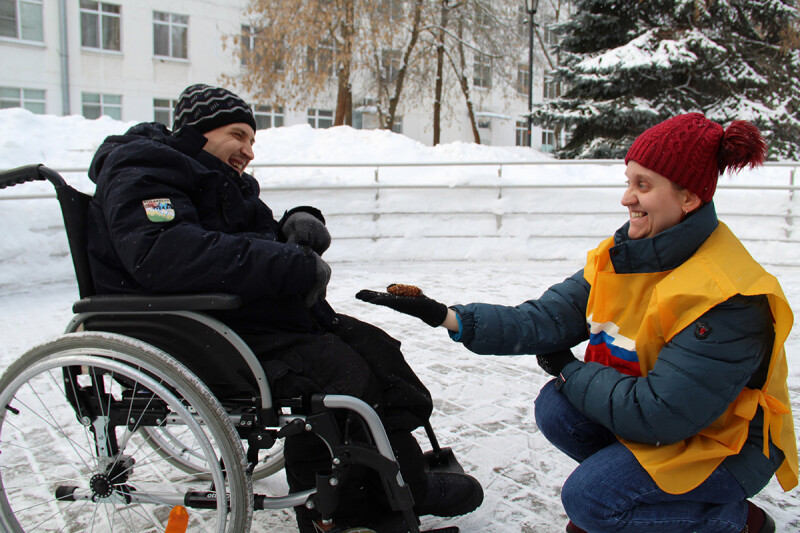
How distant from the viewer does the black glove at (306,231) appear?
2.10 m

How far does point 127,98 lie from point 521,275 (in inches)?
684

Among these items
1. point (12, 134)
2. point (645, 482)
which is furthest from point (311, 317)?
point (12, 134)

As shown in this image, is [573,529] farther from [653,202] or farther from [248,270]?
[248,270]

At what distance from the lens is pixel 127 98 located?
20484 millimetres

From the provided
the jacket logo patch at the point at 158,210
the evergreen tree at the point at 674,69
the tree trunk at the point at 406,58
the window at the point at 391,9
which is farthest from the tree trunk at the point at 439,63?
the jacket logo patch at the point at 158,210

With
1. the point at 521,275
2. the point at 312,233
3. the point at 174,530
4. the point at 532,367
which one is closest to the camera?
the point at 174,530

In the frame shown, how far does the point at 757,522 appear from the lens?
197 cm

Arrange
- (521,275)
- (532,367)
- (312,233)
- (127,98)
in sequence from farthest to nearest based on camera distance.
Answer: (127,98)
(521,275)
(532,367)
(312,233)

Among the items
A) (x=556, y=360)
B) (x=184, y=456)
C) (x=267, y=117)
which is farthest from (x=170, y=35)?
(x=556, y=360)

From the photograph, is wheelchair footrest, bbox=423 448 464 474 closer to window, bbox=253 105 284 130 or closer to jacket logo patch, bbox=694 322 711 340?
jacket logo patch, bbox=694 322 711 340

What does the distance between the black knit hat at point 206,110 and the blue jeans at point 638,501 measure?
1558 millimetres

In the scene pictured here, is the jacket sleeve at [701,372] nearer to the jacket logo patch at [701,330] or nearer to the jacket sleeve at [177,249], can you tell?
the jacket logo patch at [701,330]

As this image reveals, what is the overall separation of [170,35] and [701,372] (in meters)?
22.6

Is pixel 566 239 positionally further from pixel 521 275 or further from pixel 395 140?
pixel 395 140
